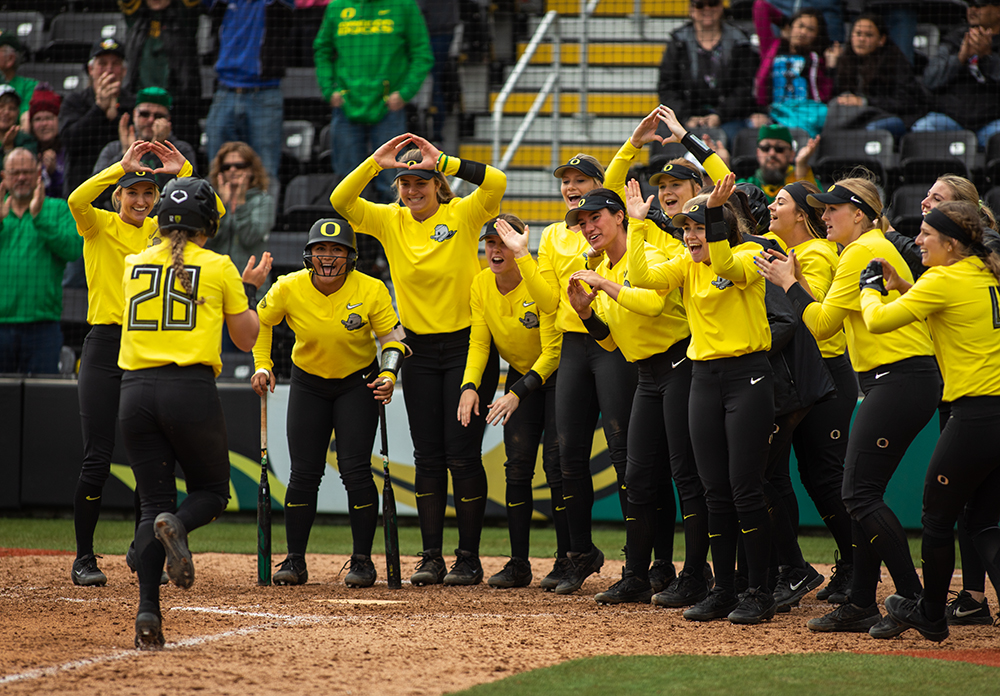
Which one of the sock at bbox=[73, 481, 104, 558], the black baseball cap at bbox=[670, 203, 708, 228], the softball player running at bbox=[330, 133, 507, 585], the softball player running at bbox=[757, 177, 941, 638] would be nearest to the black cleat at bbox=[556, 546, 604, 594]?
the softball player running at bbox=[330, 133, 507, 585]

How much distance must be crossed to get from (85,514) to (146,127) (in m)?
4.80

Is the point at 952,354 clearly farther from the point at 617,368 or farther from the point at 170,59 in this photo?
the point at 170,59

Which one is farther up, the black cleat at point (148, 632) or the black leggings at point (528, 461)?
the black leggings at point (528, 461)

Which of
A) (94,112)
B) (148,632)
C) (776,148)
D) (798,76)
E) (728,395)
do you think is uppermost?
(798,76)

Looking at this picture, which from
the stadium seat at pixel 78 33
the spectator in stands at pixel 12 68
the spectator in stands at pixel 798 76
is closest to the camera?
the spectator in stands at pixel 798 76

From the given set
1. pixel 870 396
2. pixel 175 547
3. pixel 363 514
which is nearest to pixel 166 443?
pixel 175 547

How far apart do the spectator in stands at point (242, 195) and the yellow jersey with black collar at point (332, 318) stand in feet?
11.1

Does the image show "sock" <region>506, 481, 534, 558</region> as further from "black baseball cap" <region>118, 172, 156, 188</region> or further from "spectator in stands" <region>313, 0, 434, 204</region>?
"spectator in stands" <region>313, 0, 434, 204</region>

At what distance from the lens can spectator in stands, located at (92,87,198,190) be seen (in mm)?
9523

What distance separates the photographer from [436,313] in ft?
20.3

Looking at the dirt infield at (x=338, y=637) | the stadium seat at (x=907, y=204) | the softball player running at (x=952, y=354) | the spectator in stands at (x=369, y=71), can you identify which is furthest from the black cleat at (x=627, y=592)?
the spectator in stands at (x=369, y=71)

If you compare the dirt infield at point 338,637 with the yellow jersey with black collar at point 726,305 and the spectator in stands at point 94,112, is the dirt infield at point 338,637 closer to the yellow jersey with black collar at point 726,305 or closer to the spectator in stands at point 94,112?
the yellow jersey with black collar at point 726,305

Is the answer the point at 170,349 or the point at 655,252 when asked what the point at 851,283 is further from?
the point at 170,349

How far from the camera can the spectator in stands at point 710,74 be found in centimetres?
1003
